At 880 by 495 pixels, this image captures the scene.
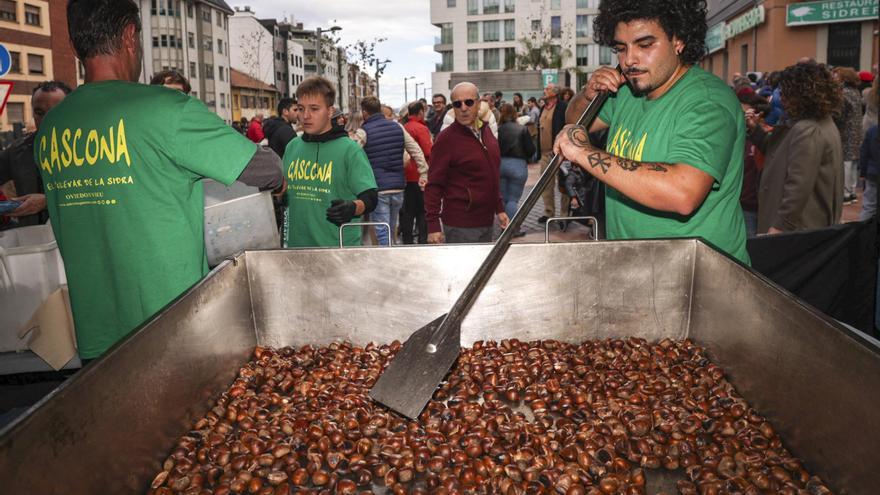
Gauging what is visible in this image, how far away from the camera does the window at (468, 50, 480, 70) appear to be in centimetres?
7038

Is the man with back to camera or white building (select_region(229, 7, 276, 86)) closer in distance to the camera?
the man with back to camera

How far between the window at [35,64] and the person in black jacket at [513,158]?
34763mm

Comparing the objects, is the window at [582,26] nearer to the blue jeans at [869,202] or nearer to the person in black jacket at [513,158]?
the person in black jacket at [513,158]

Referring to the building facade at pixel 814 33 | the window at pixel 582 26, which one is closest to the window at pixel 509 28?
the window at pixel 582 26

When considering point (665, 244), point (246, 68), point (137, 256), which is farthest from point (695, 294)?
point (246, 68)

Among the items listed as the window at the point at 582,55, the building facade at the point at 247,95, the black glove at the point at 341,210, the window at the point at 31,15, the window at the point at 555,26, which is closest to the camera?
the black glove at the point at 341,210

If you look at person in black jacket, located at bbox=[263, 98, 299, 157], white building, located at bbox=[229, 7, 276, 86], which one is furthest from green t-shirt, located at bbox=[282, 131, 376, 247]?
white building, located at bbox=[229, 7, 276, 86]

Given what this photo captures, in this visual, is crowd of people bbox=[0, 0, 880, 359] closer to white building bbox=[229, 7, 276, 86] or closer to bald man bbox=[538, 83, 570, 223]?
bald man bbox=[538, 83, 570, 223]

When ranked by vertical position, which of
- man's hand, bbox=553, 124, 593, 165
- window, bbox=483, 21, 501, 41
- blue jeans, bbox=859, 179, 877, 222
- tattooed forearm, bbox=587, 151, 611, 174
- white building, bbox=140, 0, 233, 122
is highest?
window, bbox=483, 21, 501, 41

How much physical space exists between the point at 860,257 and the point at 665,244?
2.66 meters

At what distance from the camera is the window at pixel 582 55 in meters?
68.8

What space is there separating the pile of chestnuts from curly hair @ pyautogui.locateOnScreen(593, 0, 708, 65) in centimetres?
117

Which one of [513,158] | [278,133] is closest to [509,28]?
[513,158]

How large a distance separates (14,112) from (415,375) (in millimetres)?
38081
